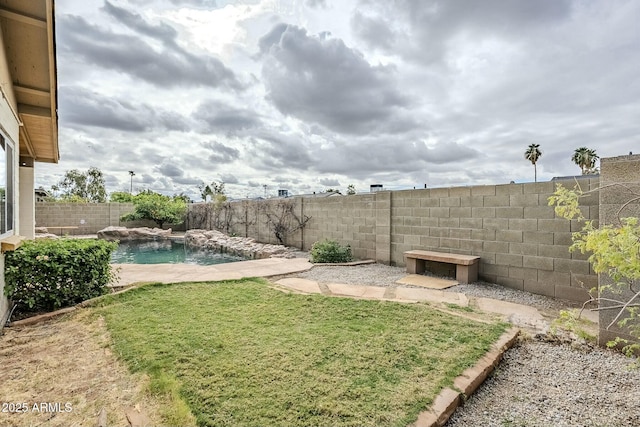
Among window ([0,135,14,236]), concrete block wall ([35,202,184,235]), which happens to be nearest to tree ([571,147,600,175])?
concrete block wall ([35,202,184,235])

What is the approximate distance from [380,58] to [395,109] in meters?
4.15

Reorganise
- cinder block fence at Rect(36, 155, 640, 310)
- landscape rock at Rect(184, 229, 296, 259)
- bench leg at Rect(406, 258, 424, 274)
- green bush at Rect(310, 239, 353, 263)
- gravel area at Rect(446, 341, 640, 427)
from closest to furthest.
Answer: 1. gravel area at Rect(446, 341, 640, 427)
2. cinder block fence at Rect(36, 155, 640, 310)
3. bench leg at Rect(406, 258, 424, 274)
4. green bush at Rect(310, 239, 353, 263)
5. landscape rock at Rect(184, 229, 296, 259)

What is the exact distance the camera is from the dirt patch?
77.6 inches

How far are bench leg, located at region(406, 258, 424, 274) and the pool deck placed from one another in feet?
7.30

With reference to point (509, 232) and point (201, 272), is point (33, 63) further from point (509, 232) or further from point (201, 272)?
point (509, 232)

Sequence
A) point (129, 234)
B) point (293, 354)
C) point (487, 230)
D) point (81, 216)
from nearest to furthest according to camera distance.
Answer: point (293, 354) → point (487, 230) → point (129, 234) → point (81, 216)

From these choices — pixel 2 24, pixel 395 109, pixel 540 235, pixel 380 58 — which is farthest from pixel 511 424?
pixel 395 109

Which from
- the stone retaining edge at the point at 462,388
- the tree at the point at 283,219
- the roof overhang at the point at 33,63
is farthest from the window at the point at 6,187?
the tree at the point at 283,219

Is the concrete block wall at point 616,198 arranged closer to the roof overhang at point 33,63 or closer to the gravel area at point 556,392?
the gravel area at point 556,392

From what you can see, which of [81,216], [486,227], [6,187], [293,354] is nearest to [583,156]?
[486,227]

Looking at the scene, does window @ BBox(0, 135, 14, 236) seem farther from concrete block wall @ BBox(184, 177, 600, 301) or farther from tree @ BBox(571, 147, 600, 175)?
tree @ BBox(571, 147, 600, 175)

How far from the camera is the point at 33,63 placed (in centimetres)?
426

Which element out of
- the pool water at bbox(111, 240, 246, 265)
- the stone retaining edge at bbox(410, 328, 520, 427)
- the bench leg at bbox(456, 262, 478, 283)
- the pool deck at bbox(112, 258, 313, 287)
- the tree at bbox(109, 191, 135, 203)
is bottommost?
the pool water at bbox(111, 240, 246, 265)

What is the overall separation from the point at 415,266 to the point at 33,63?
7.16 meters
